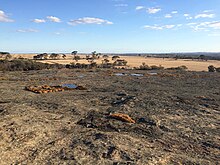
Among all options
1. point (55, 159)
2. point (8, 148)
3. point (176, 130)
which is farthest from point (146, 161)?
point (8, 148)

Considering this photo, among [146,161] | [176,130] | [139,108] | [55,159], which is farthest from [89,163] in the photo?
[139,108]

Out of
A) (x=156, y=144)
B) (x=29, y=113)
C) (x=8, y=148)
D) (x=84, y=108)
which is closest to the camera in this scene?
(x=8, y=148)

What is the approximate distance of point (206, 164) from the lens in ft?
40.2

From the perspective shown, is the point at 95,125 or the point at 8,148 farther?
the point at 95,125

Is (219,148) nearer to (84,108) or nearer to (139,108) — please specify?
(139,108)

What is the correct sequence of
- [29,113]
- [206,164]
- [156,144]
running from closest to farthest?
1. [206,164]
2. [156,144]
3. [29,113]

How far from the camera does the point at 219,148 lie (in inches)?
565

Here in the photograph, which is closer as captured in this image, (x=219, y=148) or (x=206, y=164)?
(x=206, y=164)

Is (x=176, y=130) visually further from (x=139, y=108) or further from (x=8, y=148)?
(x=8, y=148)

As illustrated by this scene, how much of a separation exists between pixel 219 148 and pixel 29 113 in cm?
1337

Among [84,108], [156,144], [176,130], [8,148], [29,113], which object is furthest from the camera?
[84,108]

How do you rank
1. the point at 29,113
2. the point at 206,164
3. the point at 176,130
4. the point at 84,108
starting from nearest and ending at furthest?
1. the point at 206,164
2. the point at 176,130
3. the point at 29,113
4. the point at 84,108

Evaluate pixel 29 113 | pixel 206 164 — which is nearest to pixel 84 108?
pixel 29 113

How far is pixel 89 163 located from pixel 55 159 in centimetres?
160
